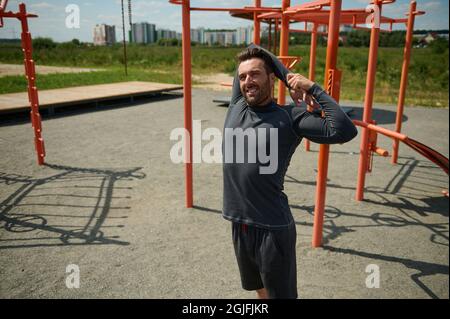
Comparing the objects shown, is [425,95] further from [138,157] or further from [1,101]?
[1,101]

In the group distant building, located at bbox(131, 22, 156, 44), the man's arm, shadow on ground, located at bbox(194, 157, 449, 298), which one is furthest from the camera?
distant building, located at bbox(131, 22, 156, 44)

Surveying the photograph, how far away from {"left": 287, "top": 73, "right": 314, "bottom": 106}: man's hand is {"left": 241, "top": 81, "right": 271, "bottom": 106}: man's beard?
0.12 m

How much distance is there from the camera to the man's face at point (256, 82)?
6.13 ft

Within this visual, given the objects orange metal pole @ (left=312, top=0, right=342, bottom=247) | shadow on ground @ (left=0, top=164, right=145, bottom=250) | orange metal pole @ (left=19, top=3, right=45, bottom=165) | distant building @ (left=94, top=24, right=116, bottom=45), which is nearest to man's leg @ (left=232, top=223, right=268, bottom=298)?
orange metal pole @ (left=312, top=0, right=342, bottom=247)

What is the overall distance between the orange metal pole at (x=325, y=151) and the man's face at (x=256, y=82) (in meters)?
1.38

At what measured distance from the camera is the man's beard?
1.87 metres

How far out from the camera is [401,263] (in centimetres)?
340

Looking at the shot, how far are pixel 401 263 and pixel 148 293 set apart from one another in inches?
94.1

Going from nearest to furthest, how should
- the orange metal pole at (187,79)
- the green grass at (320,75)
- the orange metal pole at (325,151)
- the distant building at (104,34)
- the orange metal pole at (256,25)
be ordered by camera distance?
the orange metal pole at (325,151) → the orange metal pole at (187,79) → the orange metal pole at (256,25) → the distant building at (104,34) → the green grass at (320,75)

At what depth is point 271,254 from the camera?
1.92 meters

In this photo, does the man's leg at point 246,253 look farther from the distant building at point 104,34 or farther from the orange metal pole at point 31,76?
the orange metal pole at point 31,76

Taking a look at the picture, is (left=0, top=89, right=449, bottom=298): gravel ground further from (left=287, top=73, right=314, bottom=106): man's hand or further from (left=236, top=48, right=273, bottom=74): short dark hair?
(left=236, top=48, right=273, bottom=74): short dark hair

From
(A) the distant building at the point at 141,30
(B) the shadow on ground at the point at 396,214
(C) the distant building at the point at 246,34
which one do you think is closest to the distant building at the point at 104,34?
(A) the distant building at the point at 141,30

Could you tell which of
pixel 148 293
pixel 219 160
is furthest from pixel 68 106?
pixel 148 293
